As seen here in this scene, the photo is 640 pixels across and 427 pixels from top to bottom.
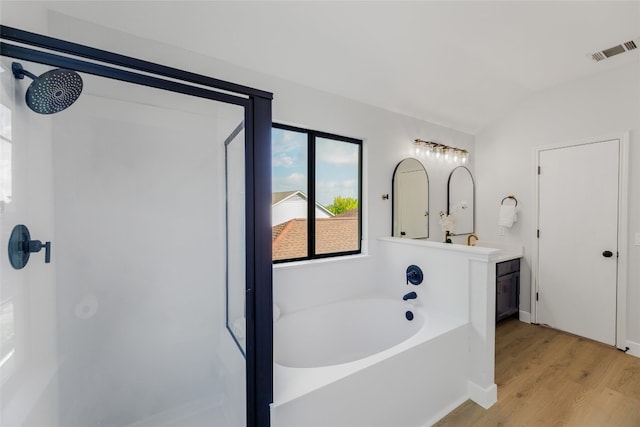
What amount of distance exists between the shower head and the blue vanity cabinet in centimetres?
368

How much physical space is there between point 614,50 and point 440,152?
1619 millimetres

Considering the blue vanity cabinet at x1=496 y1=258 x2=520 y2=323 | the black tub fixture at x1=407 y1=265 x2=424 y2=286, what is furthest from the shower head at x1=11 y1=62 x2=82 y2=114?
the blue vanity cabinet at x1=496 y1=258 x2=520 y2=323

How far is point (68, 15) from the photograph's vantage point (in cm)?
156

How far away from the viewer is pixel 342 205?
2744 millimetres

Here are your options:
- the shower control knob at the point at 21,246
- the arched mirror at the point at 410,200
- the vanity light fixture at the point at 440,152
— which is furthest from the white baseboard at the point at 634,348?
the shower control knob at the point at 21,246

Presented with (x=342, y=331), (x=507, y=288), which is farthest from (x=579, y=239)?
(x=342, y=331)

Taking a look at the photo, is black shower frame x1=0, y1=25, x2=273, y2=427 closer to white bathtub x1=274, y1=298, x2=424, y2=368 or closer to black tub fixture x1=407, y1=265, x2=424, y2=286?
white bathtub x1=274, y1=298, x2=424, y2=368

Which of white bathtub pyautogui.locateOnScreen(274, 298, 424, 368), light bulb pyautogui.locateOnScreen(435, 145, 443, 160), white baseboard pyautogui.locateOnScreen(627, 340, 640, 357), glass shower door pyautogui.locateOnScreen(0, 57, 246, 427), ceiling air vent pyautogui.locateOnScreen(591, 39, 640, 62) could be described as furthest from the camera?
light bulb pyautogui.locateOnScreen(435, 145, 443, 160)

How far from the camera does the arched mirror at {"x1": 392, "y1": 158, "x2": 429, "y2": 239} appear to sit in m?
3.02

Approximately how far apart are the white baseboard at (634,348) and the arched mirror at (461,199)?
1.75 m

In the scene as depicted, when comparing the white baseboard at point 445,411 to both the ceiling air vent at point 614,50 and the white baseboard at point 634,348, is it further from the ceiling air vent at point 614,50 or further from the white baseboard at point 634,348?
the ceiling air vent at point 614,50

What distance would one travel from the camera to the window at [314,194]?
240cm

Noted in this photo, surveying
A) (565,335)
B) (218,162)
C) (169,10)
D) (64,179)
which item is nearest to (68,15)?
(169,10)

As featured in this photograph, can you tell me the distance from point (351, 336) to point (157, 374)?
152 cm
